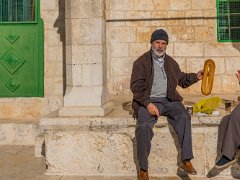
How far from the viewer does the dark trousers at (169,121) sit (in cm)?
407

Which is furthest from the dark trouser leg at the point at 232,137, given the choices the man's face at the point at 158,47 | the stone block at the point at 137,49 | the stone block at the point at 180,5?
the stone block at the point at 180,5

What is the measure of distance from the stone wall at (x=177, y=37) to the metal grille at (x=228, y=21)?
0.15 metres

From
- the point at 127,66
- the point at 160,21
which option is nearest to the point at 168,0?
the point at 160,21

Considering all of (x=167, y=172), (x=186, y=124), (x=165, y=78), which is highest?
(x=165, y=78)

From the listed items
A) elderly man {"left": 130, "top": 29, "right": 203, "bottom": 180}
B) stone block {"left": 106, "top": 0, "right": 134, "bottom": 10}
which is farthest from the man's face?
stone block {"left": 106, "top": 0, "right": 134, "bottom": 10}

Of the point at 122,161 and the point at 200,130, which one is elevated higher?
the point at 200,130

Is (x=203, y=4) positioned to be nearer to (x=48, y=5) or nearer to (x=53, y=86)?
(x=48, y=5)

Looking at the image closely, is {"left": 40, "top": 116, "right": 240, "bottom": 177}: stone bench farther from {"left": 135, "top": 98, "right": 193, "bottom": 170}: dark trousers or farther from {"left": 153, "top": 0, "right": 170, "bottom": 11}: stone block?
{"left": 153, "top": 0, "right": 170, "bottom": 11}: stone block

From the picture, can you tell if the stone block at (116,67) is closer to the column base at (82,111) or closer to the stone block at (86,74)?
the stone block at (86,74)

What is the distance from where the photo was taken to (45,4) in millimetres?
7957

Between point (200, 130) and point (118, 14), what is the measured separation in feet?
14.2

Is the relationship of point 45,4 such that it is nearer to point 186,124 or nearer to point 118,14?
point 118,14

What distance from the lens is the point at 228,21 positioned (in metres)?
8.12

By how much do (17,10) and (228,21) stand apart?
190 inches
